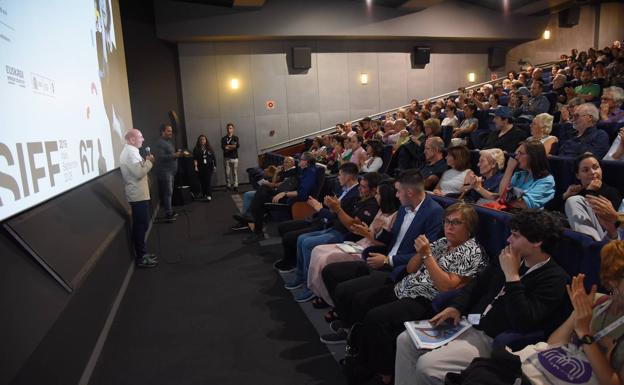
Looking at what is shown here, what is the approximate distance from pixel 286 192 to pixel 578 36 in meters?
11.6

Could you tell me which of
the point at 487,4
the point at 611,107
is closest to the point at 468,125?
the point at 611,107

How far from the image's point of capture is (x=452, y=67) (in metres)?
10.7

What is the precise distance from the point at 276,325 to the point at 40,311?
1.43 metres

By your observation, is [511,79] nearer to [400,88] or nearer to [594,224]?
[400,88]

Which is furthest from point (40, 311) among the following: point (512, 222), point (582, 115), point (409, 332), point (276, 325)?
point (582, 115)

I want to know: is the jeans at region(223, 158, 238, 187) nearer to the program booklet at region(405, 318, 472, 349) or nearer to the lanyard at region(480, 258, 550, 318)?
the program booklet at region(405, 318, 472, 349)

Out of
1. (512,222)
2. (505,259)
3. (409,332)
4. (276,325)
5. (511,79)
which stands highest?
(511,79)

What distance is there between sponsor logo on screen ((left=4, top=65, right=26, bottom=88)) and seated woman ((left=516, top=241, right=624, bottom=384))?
2405 mm

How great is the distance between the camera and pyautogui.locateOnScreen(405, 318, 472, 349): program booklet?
67.4 inches

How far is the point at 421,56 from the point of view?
10.2m

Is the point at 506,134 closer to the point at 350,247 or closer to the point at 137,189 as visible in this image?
the point at 350,247

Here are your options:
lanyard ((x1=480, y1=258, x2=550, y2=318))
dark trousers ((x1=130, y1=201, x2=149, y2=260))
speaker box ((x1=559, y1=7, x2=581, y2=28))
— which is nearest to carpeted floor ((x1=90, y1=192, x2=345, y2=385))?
dark trousers ((x1=130, y1=201, x2=149, y2=260))

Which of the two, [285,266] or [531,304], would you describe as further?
[285,266]

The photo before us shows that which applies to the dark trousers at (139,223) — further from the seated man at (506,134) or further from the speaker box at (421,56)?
the speaker box at (421,56)
